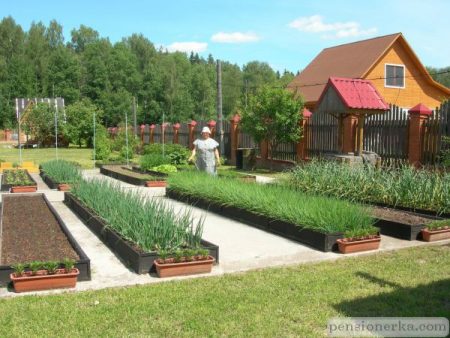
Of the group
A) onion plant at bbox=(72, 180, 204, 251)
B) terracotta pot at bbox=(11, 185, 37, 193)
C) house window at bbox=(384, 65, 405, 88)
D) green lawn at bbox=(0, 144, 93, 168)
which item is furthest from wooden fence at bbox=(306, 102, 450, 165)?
house window at bbox=(384, 65, 405, 88)

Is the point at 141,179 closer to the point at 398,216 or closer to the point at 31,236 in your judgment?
the point at 31,236

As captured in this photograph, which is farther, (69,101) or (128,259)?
(69,101)

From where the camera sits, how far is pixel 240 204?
935 centimetres

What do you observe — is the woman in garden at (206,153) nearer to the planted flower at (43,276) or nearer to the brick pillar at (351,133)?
the brick pillar at (351,133)

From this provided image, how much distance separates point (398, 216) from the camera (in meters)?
8.55

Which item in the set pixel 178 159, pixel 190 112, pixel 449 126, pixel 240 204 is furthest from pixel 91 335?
pixel 190 112

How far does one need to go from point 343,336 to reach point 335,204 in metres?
3.77

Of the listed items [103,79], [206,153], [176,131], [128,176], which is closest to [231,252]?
[206,153]

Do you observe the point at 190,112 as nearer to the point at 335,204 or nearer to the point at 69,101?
the point at 69,101

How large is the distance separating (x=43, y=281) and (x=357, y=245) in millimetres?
3991

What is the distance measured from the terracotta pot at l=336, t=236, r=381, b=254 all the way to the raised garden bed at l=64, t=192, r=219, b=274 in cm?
174

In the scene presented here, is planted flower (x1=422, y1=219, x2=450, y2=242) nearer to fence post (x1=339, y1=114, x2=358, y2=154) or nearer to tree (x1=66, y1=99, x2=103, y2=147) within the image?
fence post (x1=339, y1=114, x2=358, y2=154)

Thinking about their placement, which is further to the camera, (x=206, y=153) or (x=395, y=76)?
(x=395, y=76)

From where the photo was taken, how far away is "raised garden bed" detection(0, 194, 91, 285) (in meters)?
5.81
